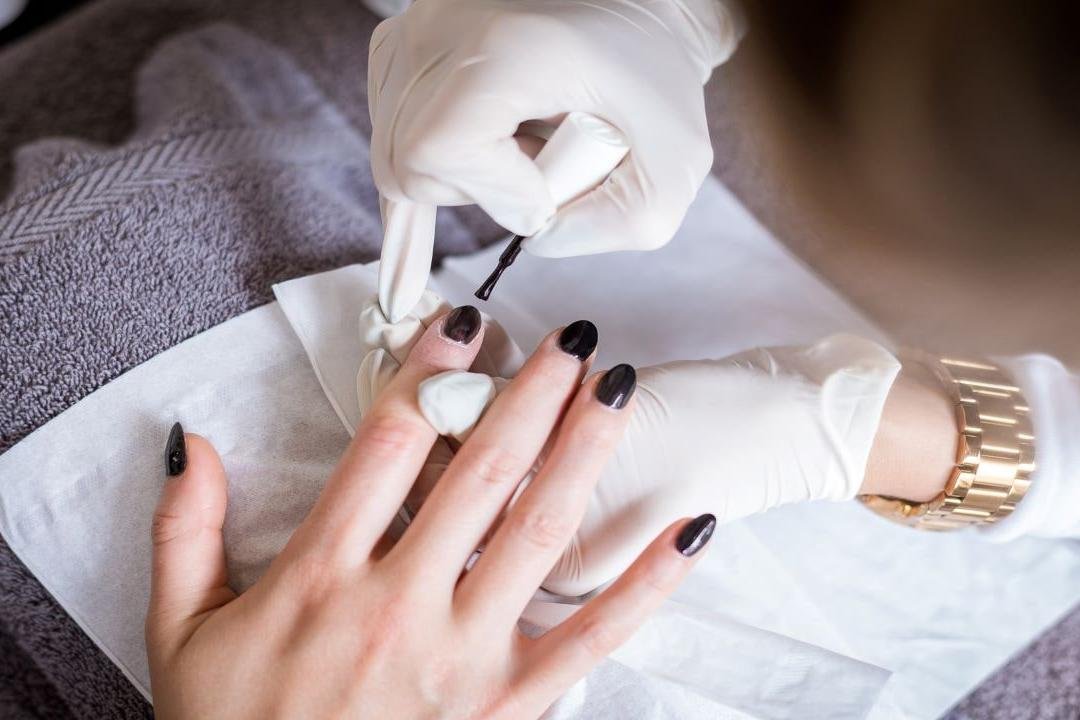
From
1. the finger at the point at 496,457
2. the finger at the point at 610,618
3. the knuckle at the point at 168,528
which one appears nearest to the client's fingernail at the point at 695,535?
the finger at the point at 610,618

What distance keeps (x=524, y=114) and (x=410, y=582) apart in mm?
330

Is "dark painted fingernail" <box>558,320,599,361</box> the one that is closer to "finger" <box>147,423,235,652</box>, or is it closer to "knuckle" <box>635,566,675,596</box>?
"knuckle" <box>635,566,675,596</box>

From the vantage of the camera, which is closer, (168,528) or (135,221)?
(168,528)

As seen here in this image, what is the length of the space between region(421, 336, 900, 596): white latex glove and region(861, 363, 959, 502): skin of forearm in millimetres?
25

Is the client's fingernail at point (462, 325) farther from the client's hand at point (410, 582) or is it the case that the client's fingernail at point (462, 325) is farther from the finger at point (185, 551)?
the finger at point (185, 551)

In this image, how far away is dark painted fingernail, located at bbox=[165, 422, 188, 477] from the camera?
1.86 feet

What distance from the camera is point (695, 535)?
21.5 inches

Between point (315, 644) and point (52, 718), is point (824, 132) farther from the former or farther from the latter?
point (52, 718)

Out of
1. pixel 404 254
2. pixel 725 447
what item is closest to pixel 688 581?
pixel 725 447

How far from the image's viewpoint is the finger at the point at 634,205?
58 centimetres

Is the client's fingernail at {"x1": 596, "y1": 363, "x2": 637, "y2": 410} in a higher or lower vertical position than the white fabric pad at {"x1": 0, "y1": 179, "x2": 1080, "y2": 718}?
higher

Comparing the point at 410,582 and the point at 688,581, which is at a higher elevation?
the point at 410,582

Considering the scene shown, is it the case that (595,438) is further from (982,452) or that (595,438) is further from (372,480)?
(982,452)

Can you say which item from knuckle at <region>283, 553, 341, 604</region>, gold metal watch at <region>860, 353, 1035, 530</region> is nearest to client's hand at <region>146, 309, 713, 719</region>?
knuckle at <region>283, 553, 341, 604</region>
